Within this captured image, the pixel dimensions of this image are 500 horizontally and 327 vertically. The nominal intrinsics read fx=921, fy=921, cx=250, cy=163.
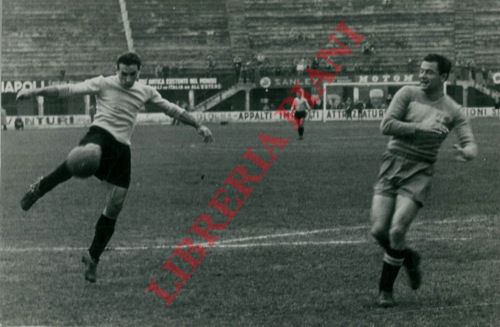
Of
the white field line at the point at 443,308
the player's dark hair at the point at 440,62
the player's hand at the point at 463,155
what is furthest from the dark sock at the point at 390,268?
the player's dark hair at the point at 440,62

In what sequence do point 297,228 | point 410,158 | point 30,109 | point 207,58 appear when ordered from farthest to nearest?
point 207,58 → point 30,109 → point 297,228 → point 410,158

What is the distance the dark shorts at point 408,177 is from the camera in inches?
309

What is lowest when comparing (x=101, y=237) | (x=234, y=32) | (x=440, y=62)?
(x=234, y=32)

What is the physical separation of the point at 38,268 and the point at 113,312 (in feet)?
7.76

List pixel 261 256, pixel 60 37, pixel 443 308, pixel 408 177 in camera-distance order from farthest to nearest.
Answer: pixel 60 37 → pixel 261 256 → pixel 408 177 → pixel 443 308

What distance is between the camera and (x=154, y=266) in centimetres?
955

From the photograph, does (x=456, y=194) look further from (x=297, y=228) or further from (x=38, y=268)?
(x=38, y=268)

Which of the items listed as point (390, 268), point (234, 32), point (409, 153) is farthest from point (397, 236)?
point (234, 32)

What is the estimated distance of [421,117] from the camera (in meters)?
7.84

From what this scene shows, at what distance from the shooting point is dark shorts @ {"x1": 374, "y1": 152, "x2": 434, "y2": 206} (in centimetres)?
784

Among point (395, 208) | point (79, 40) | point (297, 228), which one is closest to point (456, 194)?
point (297, 228)

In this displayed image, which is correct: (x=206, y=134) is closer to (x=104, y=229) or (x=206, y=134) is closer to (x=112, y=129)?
(x=112, y=129)

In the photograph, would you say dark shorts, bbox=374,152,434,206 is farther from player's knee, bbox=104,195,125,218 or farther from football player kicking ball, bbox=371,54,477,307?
player's knee, bbox=104,195,125,218

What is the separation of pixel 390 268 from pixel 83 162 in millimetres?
2782
